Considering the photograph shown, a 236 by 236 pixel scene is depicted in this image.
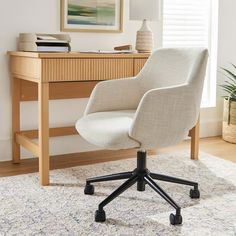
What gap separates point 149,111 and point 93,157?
4.20 ft

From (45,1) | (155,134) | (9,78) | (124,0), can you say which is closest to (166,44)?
(124,0)

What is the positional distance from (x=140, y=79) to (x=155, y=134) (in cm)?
66

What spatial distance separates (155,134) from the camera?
6.75 ft

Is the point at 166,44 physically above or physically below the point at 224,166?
above

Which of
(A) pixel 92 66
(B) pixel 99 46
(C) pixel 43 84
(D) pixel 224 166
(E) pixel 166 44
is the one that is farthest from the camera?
(E) pixel 166 44

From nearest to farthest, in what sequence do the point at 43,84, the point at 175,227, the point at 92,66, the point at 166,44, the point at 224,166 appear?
the point at 175,227, the point at 43,84, the point at 92,66, the point at 224,166, the point at 166,44

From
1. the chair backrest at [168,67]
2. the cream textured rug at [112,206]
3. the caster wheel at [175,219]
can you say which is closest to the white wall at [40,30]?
the cream textured rug at [112,206]

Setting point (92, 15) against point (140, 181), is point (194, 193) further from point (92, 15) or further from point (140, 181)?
point (92, 15)

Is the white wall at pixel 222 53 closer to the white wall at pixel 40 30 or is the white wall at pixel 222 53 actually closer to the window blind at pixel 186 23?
the window blind at pixel 186 23

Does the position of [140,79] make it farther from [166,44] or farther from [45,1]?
[166,44]

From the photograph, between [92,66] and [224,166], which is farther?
[224,166]

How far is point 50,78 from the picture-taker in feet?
8.33

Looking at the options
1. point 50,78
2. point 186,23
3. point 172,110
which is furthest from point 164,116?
point 186,23

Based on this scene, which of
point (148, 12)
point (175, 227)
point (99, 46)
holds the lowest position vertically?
point (175, 227)
